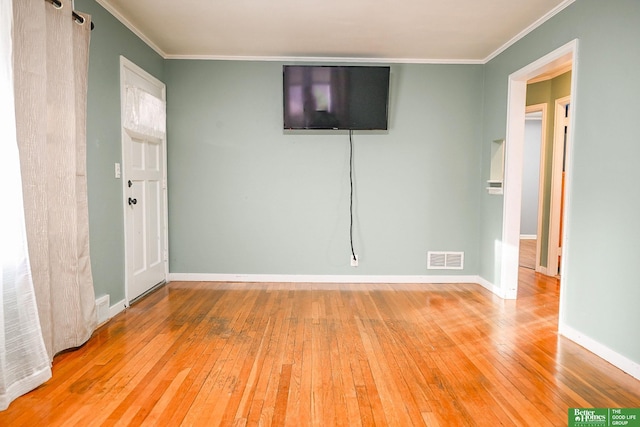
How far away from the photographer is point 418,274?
14.4 feet

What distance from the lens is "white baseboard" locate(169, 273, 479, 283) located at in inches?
171

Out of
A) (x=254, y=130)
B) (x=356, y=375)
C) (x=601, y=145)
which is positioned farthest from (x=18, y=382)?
(x=601, y=145)

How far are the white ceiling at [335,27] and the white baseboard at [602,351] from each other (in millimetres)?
2370

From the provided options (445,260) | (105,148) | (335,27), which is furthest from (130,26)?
(445,260)

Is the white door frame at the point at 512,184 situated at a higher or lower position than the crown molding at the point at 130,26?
lower

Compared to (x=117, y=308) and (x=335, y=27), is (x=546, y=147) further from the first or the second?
(x=117, y=308)

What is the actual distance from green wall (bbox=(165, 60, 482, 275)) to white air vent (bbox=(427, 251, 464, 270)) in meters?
0.07

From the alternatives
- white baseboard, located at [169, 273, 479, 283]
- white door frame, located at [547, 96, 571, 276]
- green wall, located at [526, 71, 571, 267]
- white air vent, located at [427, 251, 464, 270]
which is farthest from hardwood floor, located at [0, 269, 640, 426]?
green wall, located at [526, 71, 571, 267]

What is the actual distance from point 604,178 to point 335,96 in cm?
250

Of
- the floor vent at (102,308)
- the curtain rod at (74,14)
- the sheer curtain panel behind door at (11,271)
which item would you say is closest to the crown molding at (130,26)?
the curtain rod at (74,14)

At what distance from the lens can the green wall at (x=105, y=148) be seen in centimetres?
288

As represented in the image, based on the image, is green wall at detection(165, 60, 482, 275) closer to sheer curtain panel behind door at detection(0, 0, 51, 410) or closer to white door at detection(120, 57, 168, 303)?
white door at detection(120, 57, 168, 303)

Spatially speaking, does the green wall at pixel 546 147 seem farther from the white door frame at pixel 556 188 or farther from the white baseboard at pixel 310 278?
the white baseboard at pixel 310 278

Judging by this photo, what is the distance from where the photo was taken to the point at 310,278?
435 centimetres
